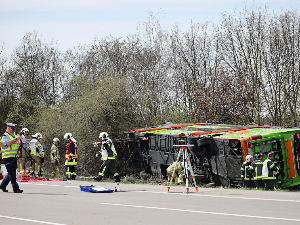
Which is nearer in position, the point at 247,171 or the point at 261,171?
the point at 261,171

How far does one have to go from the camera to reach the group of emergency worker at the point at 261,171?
12781 mm

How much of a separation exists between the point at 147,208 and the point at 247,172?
17.8 ft

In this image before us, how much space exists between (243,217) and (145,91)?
19567mm

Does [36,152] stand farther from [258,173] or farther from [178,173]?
[258,173]

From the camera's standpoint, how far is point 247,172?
1299 centimetres

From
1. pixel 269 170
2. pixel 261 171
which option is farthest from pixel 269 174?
pixel 261 171

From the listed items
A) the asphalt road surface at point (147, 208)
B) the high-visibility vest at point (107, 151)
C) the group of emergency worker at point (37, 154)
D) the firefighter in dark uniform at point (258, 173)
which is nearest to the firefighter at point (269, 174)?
the firefighter in dark uniform at point (258, 173)

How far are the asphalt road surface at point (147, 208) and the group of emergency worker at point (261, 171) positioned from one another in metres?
1.57

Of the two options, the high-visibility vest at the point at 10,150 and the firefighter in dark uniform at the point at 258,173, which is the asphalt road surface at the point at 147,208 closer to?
the high-visibility vest at the point at 10,150

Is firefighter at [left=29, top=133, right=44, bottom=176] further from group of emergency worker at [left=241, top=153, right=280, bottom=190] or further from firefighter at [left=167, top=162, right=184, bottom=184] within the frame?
group of emergency worker at [left=241, top=153, right=280, bottom=190]

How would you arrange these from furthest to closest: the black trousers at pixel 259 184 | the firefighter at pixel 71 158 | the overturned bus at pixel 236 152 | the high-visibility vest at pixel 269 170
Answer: the firefighter at pixel 71 158 < the overturned bus at pixel 236 152 < the black trousers at pixel 259 184 < the high-visibility vest at pixel 269 170

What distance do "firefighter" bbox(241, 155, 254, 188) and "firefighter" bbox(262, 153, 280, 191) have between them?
0.41 meters

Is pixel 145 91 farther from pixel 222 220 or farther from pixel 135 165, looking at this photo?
pixel 222 220

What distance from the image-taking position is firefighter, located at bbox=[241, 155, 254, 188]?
42.4 feet
